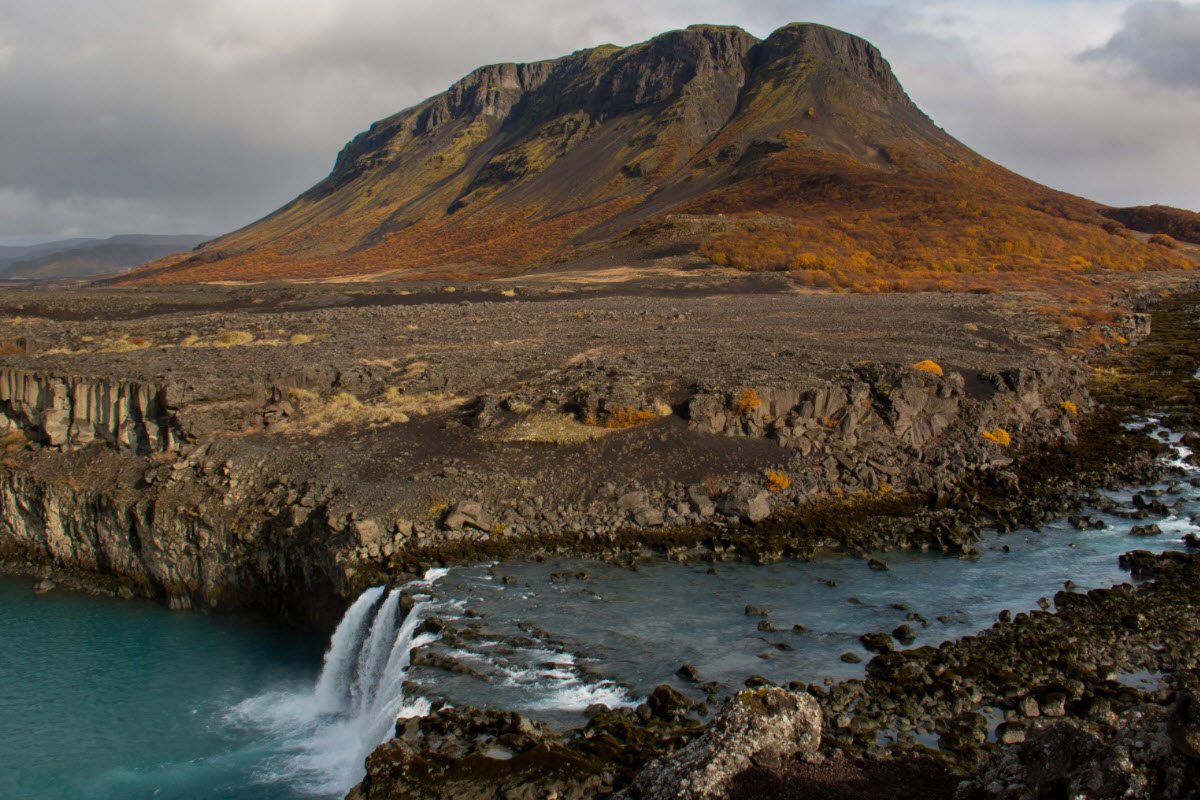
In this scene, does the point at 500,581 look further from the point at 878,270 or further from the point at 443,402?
the point at 878,270

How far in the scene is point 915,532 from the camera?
24109 mm

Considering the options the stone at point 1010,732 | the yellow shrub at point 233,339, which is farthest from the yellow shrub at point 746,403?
the yellow shrub at point 233,339

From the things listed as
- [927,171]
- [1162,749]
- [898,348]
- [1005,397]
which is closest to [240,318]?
→ [898,348]

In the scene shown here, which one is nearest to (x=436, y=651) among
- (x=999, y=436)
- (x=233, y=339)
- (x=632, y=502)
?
(x=632, y=502)

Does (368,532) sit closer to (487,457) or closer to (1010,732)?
(487,457)

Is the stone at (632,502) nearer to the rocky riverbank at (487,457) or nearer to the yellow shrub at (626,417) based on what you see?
the rocky riverbank at (487,457)

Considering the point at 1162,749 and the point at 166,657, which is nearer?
the point at 1162,749

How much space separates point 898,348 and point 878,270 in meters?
46.4

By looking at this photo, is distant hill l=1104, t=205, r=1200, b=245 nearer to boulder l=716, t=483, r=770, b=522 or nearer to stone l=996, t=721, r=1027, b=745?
boulder l=716, t=483, r=770, b=522

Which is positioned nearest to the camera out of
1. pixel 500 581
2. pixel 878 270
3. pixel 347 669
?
pixel 347 669

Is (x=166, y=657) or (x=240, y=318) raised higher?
(x=240, y=318)

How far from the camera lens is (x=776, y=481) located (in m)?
25.9

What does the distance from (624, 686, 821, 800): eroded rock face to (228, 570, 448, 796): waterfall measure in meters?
5.91

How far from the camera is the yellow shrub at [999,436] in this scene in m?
30.4
